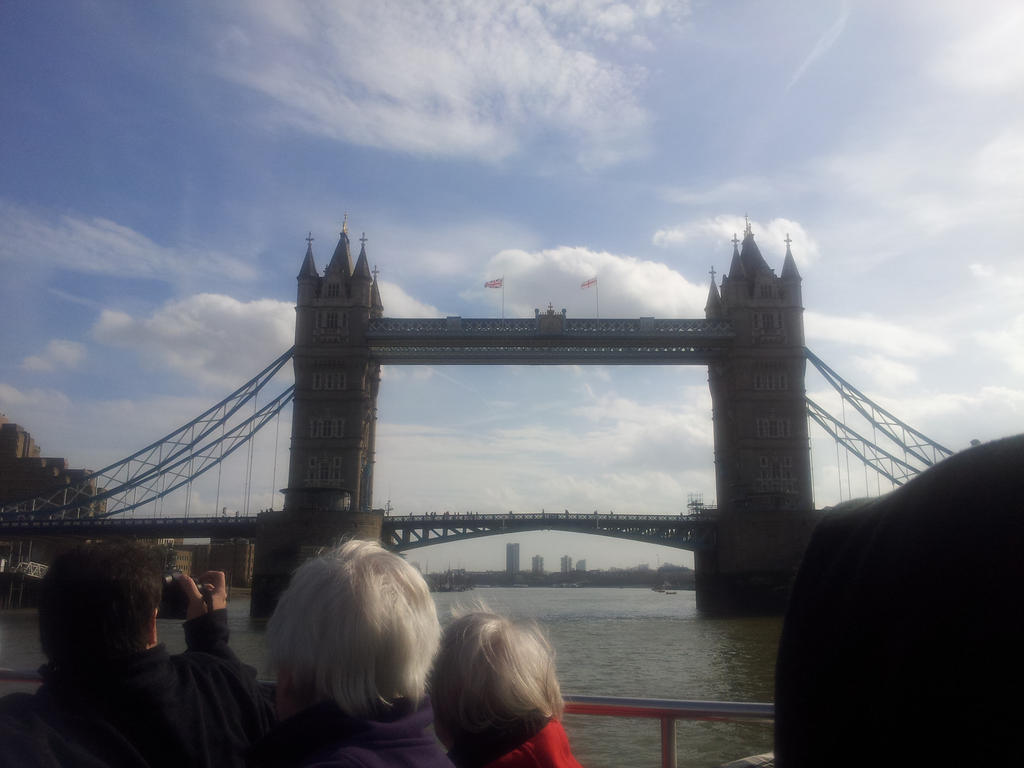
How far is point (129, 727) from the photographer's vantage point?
1.55 m

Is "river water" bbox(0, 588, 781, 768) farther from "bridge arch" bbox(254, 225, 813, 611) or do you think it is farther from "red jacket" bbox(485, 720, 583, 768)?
"bridge arch" bbox(254, 225, 813, 611)

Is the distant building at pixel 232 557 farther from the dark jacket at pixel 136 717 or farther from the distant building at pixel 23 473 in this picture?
the dark jacket at pixel 136 717

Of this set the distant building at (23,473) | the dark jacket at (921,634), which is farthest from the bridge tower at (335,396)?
the dark jacket at (921,634)

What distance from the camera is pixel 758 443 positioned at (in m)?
32.7

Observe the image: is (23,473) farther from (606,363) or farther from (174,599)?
(174,599)

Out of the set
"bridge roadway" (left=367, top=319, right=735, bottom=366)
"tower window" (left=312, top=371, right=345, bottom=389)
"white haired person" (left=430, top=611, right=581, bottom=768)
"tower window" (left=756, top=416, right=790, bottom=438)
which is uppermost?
"bridge roadway" (left=367, top=319, right=735, bottom=366)

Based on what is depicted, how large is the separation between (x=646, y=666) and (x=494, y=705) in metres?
14.4

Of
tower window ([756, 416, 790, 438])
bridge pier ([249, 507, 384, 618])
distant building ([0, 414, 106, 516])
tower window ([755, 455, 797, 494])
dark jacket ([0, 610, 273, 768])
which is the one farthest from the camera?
distant building ([0, 414, 106, 516])

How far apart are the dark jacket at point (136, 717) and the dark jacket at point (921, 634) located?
1322 mm

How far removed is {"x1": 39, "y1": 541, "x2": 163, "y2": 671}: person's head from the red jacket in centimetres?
79

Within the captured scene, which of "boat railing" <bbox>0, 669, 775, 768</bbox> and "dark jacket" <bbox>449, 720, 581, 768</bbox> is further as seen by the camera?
"boat railing" <bbox>0, 669, 775, 768</bbox>

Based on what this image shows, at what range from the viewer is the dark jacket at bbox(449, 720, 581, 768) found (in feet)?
5.80

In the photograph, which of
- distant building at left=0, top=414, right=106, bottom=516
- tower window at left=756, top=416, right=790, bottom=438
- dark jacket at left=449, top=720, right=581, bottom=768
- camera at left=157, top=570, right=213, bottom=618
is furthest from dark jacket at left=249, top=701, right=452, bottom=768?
distant building at left=0, top=414, right=106, bottom=516

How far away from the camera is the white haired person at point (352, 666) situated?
1.24 metres
